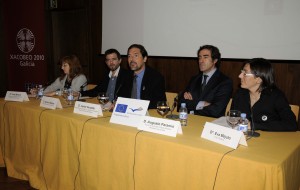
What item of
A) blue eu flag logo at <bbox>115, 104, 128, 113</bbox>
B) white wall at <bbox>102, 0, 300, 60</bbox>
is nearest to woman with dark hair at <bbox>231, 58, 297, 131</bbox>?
blue eu flag logo at <bbox>115, 104, 128, 113</bbox>

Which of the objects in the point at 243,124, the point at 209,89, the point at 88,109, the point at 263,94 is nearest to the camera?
the point at 243,124

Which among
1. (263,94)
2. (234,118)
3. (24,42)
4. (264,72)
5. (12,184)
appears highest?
(24,42)

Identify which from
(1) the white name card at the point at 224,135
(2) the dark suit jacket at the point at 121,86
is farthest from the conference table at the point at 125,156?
(2) the dark suit jacket at the point at 121,86

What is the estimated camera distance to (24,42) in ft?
18.9

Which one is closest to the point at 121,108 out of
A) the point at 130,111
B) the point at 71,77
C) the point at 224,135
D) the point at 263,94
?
the point at 130,111

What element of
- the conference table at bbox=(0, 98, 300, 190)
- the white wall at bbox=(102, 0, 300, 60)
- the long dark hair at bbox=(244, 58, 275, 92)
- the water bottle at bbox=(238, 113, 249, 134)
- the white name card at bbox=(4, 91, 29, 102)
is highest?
the white wall at bbox=(102, 0, 300, 60)

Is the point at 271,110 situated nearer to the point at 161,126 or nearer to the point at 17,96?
the point at 161,126

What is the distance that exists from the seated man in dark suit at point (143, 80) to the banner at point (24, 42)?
3.07 metres

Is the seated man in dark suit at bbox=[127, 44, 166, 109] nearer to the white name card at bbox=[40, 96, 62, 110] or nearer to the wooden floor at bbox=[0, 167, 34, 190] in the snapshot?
the white name card at bbox=[40, 96, 62, 110]

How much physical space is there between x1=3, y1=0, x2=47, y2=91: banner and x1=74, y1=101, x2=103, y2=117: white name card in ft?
11.9

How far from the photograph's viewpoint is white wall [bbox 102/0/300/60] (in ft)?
9.52

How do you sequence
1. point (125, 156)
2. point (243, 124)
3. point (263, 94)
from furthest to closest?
point (263, 94) < point (125, 156) < point (243, 124)

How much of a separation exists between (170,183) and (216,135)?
0.41 meters

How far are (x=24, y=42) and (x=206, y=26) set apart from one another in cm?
414
